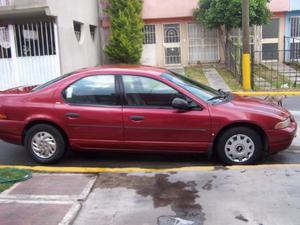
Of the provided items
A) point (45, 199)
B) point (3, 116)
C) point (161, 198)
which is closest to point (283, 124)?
point (161, 198)

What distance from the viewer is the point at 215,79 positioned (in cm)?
1647

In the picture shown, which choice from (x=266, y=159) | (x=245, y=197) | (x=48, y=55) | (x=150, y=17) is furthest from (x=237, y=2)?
(x=245, y=197)

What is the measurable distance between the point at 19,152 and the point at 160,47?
14505 mm

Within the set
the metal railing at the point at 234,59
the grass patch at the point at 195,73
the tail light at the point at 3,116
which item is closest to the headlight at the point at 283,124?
the tail light at the point at 3,116

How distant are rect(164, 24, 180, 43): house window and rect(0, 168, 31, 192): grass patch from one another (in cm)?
1589

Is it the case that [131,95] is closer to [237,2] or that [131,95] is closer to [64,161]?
[64,161]

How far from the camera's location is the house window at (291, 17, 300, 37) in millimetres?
20523

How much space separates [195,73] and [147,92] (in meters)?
12.3

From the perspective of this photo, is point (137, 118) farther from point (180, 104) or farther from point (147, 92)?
point (180, 104)

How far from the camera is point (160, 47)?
21125mm

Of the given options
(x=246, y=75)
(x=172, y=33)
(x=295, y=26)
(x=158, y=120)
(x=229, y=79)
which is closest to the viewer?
(x=158, y=120)

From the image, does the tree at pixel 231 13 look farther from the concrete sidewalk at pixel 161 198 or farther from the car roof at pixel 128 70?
the concrete sidewalk at pixel 161 198

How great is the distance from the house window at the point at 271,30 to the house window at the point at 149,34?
5.08 metres

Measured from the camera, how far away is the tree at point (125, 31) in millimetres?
19125
